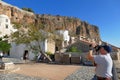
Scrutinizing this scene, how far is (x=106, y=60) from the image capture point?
17.5 feet

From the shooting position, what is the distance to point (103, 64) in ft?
17.6

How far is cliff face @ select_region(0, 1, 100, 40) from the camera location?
68.3 m

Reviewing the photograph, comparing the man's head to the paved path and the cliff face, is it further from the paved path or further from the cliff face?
the cliff face

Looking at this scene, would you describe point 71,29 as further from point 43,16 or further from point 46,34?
point 46,34

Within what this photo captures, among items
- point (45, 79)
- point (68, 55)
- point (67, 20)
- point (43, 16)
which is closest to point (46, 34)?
point (68, 55)

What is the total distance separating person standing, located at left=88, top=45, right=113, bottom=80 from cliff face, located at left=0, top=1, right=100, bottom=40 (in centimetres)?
5252

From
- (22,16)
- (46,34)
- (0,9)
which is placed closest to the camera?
(46,34)

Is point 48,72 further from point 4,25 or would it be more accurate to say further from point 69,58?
point 4,25

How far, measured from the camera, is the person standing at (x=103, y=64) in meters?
5.32

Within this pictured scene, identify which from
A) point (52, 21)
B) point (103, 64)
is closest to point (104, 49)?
point (103, 64)

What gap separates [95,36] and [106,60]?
10453 centimetres

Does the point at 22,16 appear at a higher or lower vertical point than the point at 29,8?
lower

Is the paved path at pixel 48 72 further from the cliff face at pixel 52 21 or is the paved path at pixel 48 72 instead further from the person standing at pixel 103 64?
the cliff face at pixel 52 21

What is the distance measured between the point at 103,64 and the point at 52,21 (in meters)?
81.4
